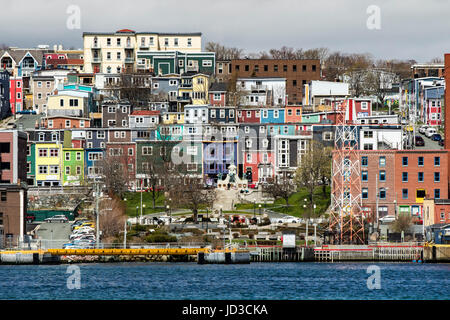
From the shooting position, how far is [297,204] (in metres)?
98.2

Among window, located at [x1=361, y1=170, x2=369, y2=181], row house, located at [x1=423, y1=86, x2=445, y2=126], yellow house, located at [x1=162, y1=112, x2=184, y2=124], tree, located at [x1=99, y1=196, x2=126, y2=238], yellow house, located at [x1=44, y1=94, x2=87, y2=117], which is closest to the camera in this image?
tree, located at [x1=99, y1=196, x2=126, y2=238]

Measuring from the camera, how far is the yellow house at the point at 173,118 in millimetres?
123250

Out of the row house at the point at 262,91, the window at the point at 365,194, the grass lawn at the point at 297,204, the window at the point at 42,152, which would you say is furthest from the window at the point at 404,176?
the window at the point at 42,152

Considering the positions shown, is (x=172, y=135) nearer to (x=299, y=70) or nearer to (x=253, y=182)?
(x=253, y=182)

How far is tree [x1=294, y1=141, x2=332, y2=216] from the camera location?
10019 centimetres

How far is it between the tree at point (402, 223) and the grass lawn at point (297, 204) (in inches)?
356

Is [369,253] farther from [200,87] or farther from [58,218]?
[200,87]

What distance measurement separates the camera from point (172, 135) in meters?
118

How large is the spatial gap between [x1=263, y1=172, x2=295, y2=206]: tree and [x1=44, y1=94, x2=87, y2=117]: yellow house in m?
33.3

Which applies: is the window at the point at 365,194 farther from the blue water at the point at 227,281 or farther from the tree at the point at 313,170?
the blue water at the point at 227,281

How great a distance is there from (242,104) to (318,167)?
33.9 metres

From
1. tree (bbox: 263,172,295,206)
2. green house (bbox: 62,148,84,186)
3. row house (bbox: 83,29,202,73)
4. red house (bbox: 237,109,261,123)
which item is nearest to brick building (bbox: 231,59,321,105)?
row house (bbox: 83,29,202,73)

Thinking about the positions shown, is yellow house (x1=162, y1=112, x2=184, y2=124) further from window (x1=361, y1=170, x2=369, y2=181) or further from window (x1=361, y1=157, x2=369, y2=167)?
window (x1=361, y1=170, x2=369, y2=181)
